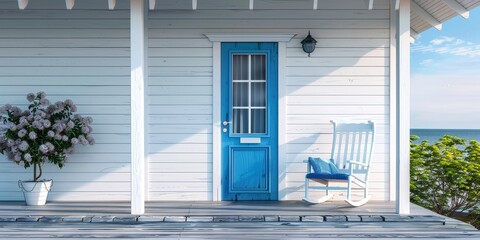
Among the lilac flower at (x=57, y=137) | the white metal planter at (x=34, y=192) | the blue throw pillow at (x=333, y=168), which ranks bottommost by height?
the white metal planter at (x=34, y=192)

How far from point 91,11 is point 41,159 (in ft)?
6.23

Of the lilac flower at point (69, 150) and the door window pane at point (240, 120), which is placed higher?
the door window pane at point (240, 120)

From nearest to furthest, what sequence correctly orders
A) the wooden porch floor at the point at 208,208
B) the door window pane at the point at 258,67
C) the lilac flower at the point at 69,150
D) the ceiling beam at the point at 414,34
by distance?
the wooden porch floor at the point at 208,208 → the lilac flower at the point at 69,150 → the door window pane at the point at 258,67 → the ceiling beam at the point at 414,34

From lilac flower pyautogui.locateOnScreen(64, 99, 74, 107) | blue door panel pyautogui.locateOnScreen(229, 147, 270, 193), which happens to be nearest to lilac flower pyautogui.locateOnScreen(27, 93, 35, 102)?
lilac flower pyautogui.locateOnScreen(64, 99, 74, 107)

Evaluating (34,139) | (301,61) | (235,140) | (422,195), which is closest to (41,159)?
(34,139)

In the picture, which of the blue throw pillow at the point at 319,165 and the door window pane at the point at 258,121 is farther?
the door window pane at the point at 258,121

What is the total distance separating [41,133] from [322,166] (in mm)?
3274

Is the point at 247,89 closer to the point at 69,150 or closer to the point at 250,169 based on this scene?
the point at 250,169

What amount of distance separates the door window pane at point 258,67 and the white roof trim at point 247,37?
22cm

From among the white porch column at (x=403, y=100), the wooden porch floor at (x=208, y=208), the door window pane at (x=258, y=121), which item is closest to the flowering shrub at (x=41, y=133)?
the wooden porch floor at (x=208, y=208)

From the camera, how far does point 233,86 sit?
7418 millimetres

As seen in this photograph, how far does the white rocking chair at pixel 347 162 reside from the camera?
685 cm

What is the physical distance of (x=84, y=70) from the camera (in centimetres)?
738

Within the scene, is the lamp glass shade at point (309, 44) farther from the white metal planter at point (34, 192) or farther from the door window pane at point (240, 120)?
the white metal planter at point (34, 192)
